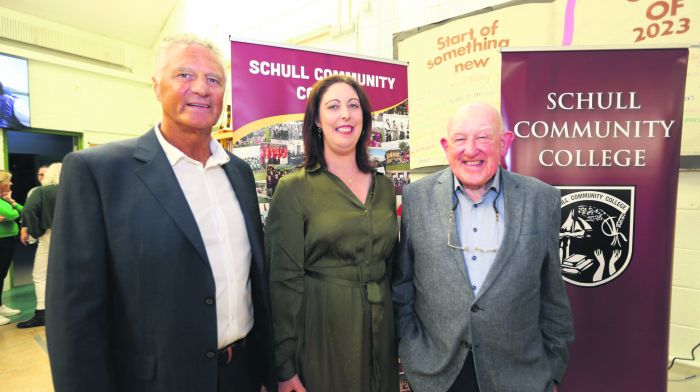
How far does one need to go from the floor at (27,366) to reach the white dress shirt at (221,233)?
267 cm

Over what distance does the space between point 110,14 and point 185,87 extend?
6.31m

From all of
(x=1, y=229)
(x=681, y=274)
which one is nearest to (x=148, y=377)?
(x=681, y=274)

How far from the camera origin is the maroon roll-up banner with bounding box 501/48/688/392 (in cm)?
181

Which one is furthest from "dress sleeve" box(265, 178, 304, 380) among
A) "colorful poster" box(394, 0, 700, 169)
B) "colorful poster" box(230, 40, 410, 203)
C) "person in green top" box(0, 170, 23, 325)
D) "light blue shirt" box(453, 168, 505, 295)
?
"person in green top" box(0, 170, 23, 325)

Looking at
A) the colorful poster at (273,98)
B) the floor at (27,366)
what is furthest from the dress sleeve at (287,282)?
the floor at (27,366)

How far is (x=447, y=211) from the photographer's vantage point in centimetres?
130

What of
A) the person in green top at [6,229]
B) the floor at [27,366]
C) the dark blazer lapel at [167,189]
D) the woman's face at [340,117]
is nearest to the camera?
the dark blazer lapel at [167,189]

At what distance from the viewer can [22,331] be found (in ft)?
12.8

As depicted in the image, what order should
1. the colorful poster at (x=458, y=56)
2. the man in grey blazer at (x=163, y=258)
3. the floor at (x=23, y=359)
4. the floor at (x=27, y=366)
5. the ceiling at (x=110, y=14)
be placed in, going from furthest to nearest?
the ceiling at (x=110, y=14), the floor at (x=23, y=359), the colorful poster at (x=458, y=56), the floor at (x=27, y=366), the man in grey blazer at (x=163, y=258)

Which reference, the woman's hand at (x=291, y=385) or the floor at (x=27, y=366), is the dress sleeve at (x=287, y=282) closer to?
the woman's hand at (x=291, y=385)

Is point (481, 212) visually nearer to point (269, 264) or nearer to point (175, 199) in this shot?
point (269, 264)

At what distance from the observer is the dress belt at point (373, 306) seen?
4.64ft

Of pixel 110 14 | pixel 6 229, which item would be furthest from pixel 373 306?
pixel 110 14

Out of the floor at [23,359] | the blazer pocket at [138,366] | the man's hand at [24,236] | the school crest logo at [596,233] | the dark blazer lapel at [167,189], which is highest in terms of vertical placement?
the dark blazer lapel at [167,189]
